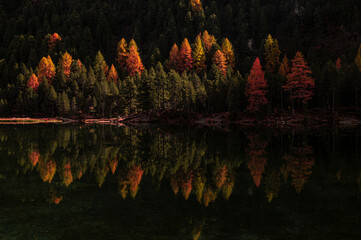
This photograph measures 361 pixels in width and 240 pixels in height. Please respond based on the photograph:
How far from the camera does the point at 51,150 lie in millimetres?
34625

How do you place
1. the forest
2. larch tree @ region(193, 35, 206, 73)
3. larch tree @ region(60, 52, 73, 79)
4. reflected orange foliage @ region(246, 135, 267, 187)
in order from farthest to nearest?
larch tree @ region(60, 52, 73, 79) → larch tree @ region(193, 35, 206, 73) → the forest → reflected orange foliage @ region(246, 135, 267, 187)

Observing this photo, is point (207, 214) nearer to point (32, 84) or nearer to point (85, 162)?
point (85, 162)

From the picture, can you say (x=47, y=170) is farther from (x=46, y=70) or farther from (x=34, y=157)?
(x=46, y=70)

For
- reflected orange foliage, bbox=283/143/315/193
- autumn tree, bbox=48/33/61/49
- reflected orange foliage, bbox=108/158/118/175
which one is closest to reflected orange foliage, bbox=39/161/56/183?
reflected orange foliage, bbox=108/158/118/175

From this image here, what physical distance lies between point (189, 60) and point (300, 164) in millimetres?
103222

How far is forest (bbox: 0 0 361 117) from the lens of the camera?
8812 centimetres

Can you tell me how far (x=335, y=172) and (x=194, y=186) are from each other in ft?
35.9

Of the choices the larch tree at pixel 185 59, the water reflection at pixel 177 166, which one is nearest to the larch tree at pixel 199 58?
the larch tree at pixel 185 59

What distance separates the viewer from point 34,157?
29.9 metres

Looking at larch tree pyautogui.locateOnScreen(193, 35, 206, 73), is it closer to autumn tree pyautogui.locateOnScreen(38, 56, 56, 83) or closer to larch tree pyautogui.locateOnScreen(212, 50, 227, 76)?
larch tree pyautogui.locateOnScreen(212, 50, 227, 76)

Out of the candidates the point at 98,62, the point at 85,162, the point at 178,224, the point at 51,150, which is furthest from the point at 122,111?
the point at 178,224

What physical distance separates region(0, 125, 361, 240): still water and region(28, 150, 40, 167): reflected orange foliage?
195 millimetres

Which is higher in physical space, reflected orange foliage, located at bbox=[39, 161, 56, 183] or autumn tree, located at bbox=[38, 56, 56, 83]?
autumn tree, located at bbox=[38, 56, 56, 83]

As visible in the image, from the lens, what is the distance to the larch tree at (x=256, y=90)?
8481cm
